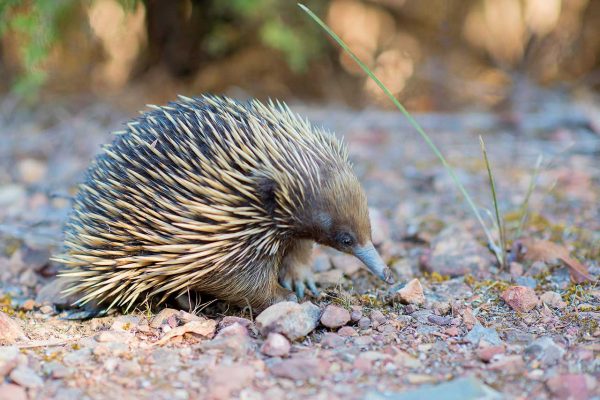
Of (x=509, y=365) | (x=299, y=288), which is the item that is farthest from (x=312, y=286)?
(x=509, y=365)

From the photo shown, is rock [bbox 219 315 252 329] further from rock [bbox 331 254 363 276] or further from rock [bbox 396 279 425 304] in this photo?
rock [bbox 331 254 363 276]

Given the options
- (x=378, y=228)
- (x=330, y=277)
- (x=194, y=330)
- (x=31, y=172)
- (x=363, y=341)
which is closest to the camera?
(x=363, y=341)

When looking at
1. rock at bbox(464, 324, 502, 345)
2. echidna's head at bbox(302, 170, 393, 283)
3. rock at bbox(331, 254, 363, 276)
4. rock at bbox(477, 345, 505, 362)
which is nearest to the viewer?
rock at bbox(477, 345, 505, 362)

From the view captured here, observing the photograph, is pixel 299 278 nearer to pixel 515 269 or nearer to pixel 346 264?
pixel 346 264

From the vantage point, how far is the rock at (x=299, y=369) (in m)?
2.41

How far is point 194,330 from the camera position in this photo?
9.23ft

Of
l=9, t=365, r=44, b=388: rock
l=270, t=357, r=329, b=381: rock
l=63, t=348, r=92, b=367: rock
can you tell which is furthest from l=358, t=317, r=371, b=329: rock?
l=9, t=365, r=44, b=388: rock

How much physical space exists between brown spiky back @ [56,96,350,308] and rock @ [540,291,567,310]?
41.7 inches

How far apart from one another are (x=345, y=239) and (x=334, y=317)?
0.34 meters

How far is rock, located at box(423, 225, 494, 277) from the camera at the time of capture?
11.8 feet

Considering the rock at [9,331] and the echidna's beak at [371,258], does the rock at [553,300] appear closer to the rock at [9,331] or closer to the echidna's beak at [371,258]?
the echidna's beak at [371,258]

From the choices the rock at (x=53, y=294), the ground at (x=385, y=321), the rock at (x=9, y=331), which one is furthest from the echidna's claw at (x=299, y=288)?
the rock at (x=9, y=331)

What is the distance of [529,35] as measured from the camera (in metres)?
7.62

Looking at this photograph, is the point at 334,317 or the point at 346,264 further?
the point at 346,264
